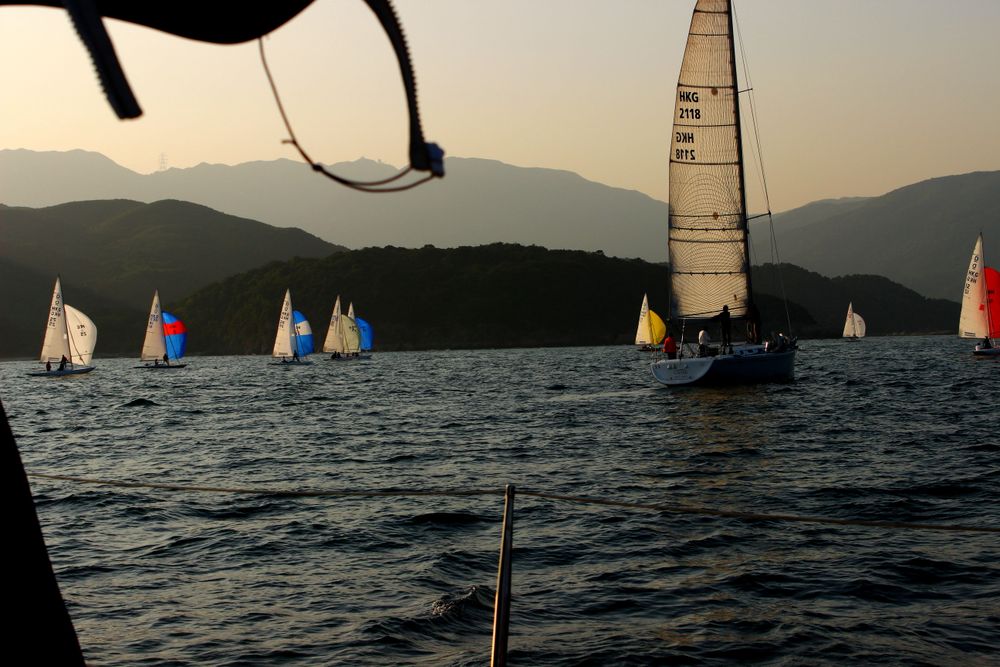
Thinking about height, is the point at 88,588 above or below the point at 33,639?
below

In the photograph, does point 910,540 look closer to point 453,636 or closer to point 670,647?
point 670,647

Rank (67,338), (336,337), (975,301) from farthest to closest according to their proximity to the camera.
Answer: (336,337) < (67,338) < (975,301)

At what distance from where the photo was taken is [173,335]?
10338 cm

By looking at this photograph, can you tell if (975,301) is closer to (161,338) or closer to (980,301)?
(980,301)

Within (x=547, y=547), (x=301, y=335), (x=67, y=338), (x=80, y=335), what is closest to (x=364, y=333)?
(x=301, y=335)

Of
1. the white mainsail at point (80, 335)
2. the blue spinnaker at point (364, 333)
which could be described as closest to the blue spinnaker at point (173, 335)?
the white mainsail at point (80, 335)

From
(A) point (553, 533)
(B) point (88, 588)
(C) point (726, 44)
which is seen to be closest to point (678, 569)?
(A) point (553, 533)

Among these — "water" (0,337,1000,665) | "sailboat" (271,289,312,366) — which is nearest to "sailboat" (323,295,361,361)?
"sailboat" (271,289,312,366)

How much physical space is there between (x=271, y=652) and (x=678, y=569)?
5463 mm

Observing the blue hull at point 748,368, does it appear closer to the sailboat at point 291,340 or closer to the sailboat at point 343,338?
the sailboat at point 291,340

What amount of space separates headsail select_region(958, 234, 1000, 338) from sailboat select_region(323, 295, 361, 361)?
67.6 metres

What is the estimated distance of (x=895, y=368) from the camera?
7238 centimetres

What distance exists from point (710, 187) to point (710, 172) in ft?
2.31

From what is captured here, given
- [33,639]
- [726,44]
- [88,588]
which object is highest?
[726,44]
